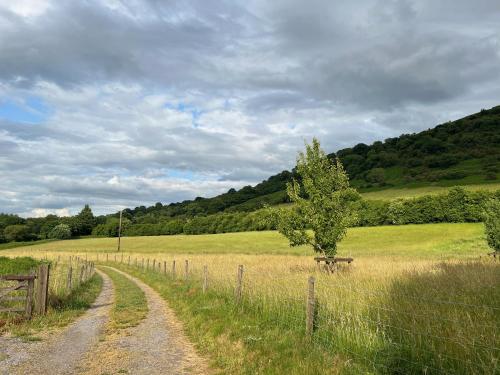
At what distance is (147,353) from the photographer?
9.72 meters

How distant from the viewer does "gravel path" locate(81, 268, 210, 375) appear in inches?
334

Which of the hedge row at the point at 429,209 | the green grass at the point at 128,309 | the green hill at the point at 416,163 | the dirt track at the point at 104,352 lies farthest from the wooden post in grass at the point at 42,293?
the green hill at the point at 416,163

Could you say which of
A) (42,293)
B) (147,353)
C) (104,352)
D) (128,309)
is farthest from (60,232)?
(147,353)

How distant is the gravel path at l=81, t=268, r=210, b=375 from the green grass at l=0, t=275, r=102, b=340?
2362 millimetres

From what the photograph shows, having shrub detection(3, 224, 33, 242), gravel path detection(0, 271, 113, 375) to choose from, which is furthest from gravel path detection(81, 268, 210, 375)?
shrub detection(3, 224, 33, 242)

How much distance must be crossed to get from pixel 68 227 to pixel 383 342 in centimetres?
14186

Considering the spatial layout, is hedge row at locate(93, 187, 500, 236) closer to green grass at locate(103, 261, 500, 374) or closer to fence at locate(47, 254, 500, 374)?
fence at locate(47, 254, 500, 374)

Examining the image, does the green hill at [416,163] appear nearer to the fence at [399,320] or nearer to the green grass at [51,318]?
the fence at [399,320]

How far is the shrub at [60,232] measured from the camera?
131 metres

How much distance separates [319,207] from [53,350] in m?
16.8

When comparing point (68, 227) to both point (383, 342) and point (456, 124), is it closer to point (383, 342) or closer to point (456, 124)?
point (383, 342)

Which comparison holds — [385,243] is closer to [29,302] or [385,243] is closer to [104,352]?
[29,302]

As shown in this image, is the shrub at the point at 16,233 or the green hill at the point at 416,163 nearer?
the shrub at the point at 16,233

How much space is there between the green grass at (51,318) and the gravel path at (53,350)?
490 millimetres
